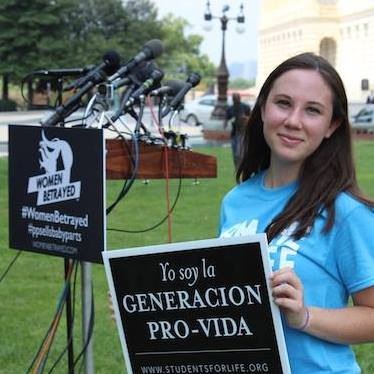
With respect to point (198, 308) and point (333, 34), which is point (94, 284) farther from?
point (333, 34)

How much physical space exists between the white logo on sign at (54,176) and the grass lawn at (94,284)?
3.73ft

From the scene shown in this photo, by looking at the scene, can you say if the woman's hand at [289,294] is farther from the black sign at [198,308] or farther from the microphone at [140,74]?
the microphone at [140,74]

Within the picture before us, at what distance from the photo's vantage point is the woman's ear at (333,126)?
220cm

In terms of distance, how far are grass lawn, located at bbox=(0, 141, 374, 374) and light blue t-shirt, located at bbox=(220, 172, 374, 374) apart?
0.49m

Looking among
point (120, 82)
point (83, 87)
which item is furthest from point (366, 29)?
point (83, 87)

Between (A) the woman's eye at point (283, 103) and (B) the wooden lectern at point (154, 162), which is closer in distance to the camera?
(A) the woman's eye at point (283, 103)

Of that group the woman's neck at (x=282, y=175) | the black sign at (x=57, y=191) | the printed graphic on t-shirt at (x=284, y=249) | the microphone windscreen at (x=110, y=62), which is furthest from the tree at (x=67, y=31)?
the printed graphic on t-shirt at (x=284, y=249)

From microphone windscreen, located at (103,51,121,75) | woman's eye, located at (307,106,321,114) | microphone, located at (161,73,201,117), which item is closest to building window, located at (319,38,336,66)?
microphone, located at (161,73,201,117)

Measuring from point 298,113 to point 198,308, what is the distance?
0.56m

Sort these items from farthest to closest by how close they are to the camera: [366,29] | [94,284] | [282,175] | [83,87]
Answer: [366,29] → [94,284] → [83,87] → [282,175]

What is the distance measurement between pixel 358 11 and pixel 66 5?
124ft

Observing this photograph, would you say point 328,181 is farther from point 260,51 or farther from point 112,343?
point 260,51

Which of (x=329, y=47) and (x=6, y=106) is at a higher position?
(x=329, y=47)

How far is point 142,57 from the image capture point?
4270 millimetres
